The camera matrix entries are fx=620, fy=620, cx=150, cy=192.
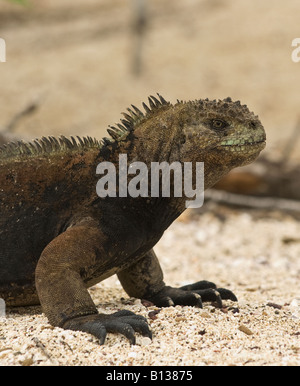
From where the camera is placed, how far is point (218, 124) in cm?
466

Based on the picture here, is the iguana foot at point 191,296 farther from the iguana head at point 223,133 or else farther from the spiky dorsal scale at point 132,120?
the spiky dorsal scale at point 132,120

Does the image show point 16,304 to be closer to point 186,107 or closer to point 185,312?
point 185,312

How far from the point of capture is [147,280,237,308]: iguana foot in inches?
208

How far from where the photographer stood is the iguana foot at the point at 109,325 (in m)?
→ 4.17

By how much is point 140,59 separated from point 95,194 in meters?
18.0

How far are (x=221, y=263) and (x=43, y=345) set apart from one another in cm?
484

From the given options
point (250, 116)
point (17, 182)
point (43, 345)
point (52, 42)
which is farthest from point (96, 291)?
point (52, 42)

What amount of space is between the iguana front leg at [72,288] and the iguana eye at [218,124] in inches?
48.7

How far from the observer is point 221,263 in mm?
8562
